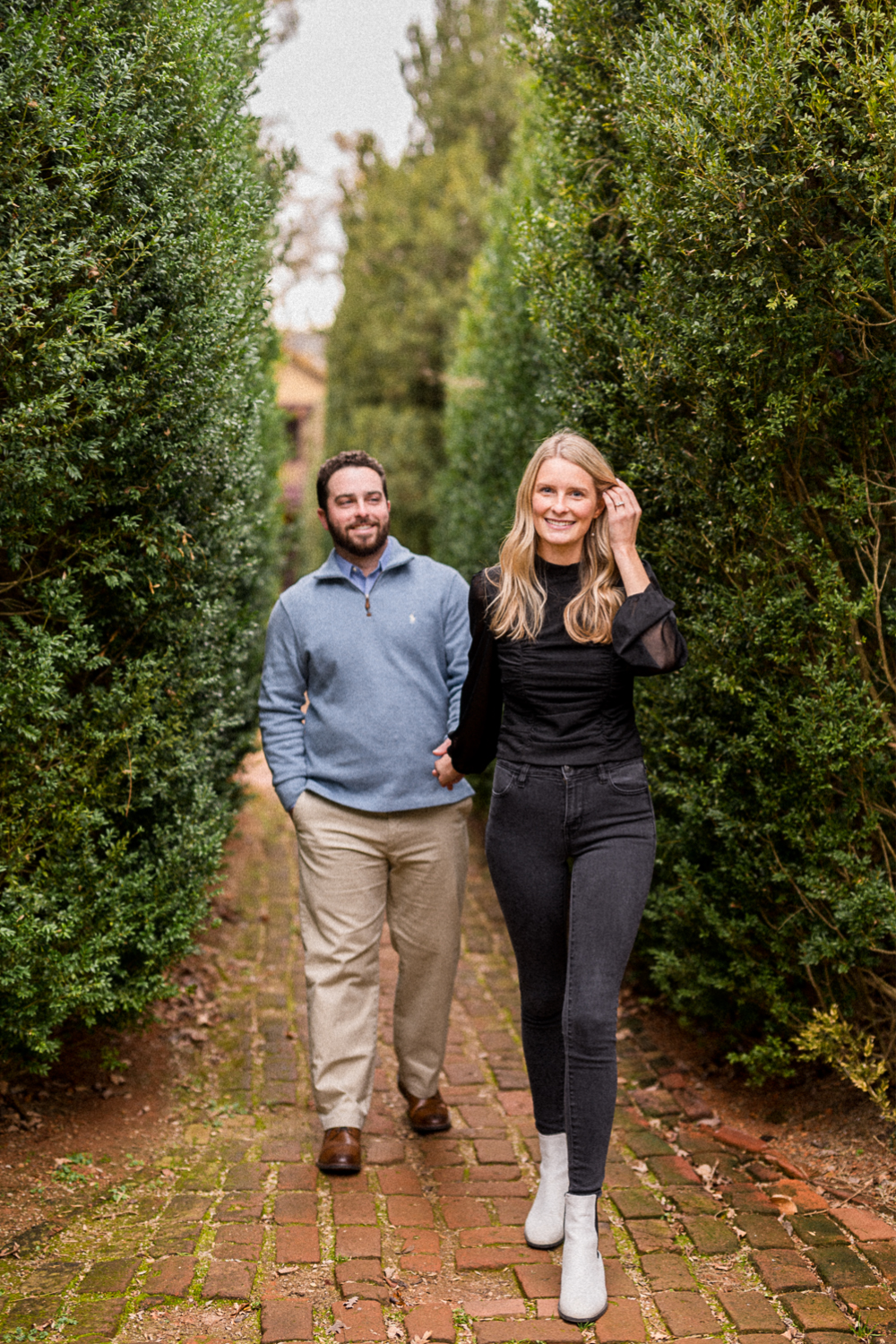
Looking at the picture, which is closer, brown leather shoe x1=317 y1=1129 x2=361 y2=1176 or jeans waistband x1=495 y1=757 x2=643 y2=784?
jeans waistband x1=495 y1=757 x2=643 y2=784

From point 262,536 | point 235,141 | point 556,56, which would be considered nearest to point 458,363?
point 262,536

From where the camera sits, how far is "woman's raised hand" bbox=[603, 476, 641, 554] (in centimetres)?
316

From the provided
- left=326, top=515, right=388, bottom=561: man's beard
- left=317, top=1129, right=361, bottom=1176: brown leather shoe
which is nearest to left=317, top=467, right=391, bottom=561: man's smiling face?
left=326, top=515, right=388, bottom=561: man's beard

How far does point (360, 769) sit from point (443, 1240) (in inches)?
57.9

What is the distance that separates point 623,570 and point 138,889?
1.92 m

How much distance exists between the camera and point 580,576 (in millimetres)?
3248

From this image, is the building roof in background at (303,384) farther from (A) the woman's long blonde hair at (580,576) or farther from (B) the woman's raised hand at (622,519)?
(B) the woman's raised hand at (622,519)

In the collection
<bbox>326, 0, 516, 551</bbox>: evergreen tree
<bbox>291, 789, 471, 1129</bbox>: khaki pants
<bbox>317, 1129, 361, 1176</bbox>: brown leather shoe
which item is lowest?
<bbox>317, 1129, 361, 1176</bbox>: brown leather shoe

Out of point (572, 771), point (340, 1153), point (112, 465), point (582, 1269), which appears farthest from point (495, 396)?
point (582, 1269)

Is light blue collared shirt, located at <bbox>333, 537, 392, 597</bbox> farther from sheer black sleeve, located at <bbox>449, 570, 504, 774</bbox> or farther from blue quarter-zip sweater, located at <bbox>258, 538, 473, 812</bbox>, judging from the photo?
sheer black sleeve, located at <bbox>449, 570, 504, 774</bbox>

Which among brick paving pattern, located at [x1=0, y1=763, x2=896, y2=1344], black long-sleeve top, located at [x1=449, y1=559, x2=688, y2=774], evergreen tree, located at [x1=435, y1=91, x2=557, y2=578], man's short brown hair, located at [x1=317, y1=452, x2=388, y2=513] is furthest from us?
evergreen tree, located at [x1=435, y1=91, x2=557, y2=578]

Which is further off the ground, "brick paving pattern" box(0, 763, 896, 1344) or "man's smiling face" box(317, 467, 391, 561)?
"man's smiling face" box(317, 467, 391, 561)

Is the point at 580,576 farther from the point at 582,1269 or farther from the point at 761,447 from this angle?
the point at 582,1269

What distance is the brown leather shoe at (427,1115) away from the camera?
162 inches
